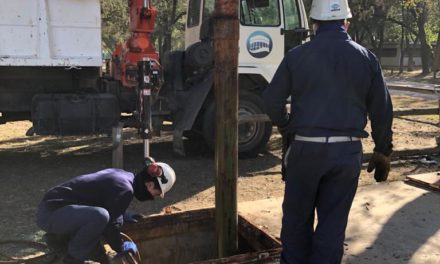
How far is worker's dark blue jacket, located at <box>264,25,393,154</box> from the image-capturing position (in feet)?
9.80

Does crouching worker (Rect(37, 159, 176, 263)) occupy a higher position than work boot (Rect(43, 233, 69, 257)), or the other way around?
crouching worker (Rect(37, 159, 176, 263))

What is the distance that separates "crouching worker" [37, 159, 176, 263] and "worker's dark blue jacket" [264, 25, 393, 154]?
3.31 feet

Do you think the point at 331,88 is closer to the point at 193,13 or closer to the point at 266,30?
the point at 266,30

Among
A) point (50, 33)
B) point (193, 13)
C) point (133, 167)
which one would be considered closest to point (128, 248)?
point (133, 167)

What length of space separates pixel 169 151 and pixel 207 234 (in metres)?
4.85

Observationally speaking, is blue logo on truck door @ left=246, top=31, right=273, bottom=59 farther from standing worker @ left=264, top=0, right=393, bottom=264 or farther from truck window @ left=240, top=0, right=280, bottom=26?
standing worker @ left=264, top=0, right=393, bottom=264

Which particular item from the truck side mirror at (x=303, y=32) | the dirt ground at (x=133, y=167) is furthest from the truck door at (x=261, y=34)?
the dirt ground at (x=133, y=167)

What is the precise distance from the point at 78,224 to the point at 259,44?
17.7 feet

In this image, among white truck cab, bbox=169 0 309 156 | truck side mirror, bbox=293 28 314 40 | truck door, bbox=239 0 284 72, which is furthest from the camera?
truck side mirror, bbox=293 28 314 40

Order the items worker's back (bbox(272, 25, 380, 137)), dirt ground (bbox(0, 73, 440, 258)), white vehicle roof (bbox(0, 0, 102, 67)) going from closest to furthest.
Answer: worker's back (bbox(272, 25, 380, 137)), dirt ground (bbox(0, 73, 440, 258)), white vehicle roof (bbox(0, 0, 102, 67))

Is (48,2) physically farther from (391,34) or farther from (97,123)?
(391,34)

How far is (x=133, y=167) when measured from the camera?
311 inches

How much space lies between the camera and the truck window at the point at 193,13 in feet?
28.7

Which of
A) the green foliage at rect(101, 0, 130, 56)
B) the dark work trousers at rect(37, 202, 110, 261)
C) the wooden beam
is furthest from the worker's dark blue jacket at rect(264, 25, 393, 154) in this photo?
the green foliage at rect(101, 0, 130, 56)
